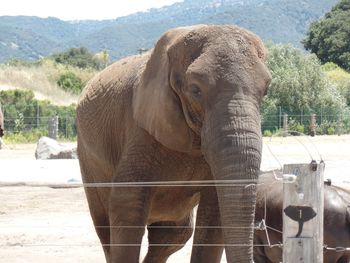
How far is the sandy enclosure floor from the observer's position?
→ 11.2 metres

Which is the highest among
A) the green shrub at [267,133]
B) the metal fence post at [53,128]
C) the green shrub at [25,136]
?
the metal fence post at [53,128]

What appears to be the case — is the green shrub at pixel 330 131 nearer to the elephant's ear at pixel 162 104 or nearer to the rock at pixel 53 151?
the rock at pixel 53 151

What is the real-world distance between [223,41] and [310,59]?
44.5m

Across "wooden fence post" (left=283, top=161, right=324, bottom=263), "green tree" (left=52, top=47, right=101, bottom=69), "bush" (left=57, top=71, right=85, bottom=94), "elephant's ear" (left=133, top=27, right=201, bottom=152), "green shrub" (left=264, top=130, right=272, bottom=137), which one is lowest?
"green tree" (left=52, top=47, right=101, bottom=69)

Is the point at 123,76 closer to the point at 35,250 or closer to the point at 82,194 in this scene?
the point at 35,250

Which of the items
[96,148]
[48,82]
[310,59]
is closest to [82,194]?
[96,148]

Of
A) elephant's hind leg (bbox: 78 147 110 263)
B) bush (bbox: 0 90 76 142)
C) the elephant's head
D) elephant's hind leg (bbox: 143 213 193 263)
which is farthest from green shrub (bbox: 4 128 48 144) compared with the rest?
the elephant's head

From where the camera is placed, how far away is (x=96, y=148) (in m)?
8.40

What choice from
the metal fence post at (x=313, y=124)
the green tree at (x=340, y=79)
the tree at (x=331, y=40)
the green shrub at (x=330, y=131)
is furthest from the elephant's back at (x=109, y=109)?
the tree at (x=331, y=40)

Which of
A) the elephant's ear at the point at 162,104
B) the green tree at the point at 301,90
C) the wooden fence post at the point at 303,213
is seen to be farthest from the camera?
the green tree at the point at 301,90

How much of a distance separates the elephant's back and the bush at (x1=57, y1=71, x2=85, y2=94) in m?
53.6

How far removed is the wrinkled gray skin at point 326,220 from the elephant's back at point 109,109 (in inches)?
63.0

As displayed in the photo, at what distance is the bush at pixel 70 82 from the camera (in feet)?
205

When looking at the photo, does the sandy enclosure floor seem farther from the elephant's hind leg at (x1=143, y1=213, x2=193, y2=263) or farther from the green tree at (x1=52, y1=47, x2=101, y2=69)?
the green tree at (x1=52, y1=47, x2=101, y2=69)
